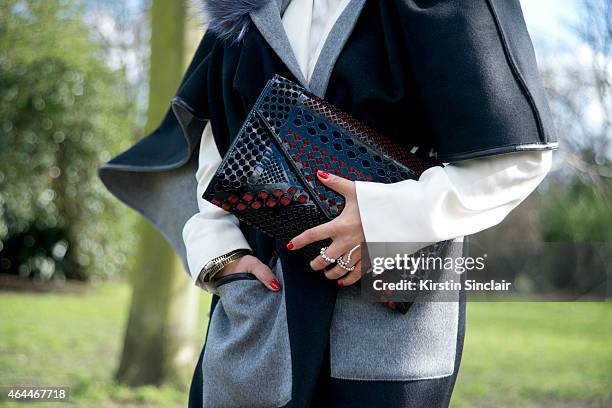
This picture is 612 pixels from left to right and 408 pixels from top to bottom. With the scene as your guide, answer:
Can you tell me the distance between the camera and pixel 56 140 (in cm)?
935

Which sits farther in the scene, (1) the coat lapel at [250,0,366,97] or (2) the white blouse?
(1) the coat lapel at [250,0,366,97]

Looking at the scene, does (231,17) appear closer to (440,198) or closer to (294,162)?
(294,162)

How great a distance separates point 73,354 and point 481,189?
5306mm

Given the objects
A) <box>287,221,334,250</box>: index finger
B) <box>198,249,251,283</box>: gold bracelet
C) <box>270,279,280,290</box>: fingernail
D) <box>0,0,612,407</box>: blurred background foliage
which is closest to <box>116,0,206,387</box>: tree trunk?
<box>0,0,612,407</box>: blurred background foliage

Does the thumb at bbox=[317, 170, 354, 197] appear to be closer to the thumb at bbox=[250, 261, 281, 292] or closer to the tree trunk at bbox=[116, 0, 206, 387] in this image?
the thumb at bbox=[250, 261, 281, 292]

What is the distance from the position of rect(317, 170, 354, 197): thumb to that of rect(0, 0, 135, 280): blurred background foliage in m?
8.62

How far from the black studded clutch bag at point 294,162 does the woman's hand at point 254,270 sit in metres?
0.11

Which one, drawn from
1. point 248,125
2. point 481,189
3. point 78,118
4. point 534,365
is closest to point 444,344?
point 481,189

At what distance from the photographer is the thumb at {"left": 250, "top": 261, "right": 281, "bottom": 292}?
144 centimetres

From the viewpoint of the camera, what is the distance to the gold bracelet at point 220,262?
1.50 meters

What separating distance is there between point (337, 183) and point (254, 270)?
0.30 m

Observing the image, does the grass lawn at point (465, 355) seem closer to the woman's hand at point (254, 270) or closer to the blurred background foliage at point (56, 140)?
the blurred background foliage at point (56, 140)

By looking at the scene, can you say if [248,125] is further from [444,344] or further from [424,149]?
[444,344]

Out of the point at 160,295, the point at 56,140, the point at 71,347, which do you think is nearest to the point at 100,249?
the point at 56,140
